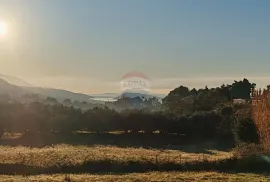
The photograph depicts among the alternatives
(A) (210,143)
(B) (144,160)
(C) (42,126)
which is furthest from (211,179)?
(C) (42,126)

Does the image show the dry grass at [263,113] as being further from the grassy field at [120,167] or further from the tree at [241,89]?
the tree at [241,89]

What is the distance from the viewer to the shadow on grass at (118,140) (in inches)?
2584

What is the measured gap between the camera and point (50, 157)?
3884 centimetres

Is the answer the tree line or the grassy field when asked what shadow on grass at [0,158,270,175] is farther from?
the tree line

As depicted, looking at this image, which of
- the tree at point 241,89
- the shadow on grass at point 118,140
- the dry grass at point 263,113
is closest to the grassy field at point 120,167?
the dry grass at point 263,113

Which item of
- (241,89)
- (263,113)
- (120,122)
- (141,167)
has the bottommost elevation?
(141,167)

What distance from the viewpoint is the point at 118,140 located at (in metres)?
Answer: 69.8

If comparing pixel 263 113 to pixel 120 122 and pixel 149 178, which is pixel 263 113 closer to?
pixel 149 178

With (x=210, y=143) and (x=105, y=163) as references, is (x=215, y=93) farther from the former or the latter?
(x=105, y=163)

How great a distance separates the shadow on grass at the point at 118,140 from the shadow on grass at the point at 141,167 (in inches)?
950

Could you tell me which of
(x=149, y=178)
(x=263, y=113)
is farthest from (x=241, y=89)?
(x=149, y=178)

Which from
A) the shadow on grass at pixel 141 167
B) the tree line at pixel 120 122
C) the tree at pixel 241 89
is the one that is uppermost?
the tree at pixel 241 89

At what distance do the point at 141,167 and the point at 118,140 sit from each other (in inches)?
1304

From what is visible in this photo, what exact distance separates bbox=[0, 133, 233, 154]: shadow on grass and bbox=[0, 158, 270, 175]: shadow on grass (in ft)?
79.2
